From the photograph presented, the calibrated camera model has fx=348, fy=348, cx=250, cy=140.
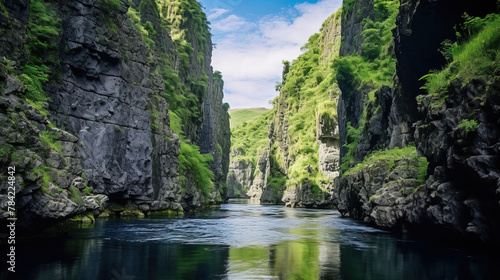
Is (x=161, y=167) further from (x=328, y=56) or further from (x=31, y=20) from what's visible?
(x=328, y=56)

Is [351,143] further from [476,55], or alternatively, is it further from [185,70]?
[476,55]

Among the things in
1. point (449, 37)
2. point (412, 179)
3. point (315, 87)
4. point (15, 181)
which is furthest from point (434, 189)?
point (315, 87)

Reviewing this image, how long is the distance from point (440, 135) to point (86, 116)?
22547 mm

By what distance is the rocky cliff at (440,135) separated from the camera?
10.9 meters

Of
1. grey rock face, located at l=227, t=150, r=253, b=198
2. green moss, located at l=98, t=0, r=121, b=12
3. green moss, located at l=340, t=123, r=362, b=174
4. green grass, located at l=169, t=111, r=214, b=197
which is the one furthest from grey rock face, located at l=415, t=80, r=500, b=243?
grey rock face, located at l=227, t=150, r=253, b=198

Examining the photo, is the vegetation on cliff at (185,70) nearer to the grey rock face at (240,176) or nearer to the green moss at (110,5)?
the green moss at (110,5)

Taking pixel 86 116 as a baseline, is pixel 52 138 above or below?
below

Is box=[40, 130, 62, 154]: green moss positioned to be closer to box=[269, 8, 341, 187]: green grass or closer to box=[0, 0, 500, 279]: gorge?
box=[0, 0, 500, 279]: gorge

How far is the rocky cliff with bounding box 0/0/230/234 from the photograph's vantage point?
40.2 ft

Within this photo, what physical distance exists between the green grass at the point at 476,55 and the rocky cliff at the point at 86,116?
15.2 metres

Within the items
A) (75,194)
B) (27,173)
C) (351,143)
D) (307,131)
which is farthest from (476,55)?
(307,131)

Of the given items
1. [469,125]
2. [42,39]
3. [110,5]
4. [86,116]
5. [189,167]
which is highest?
[110,5]

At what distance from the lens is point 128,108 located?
27.8 m

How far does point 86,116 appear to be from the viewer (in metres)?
25.2
